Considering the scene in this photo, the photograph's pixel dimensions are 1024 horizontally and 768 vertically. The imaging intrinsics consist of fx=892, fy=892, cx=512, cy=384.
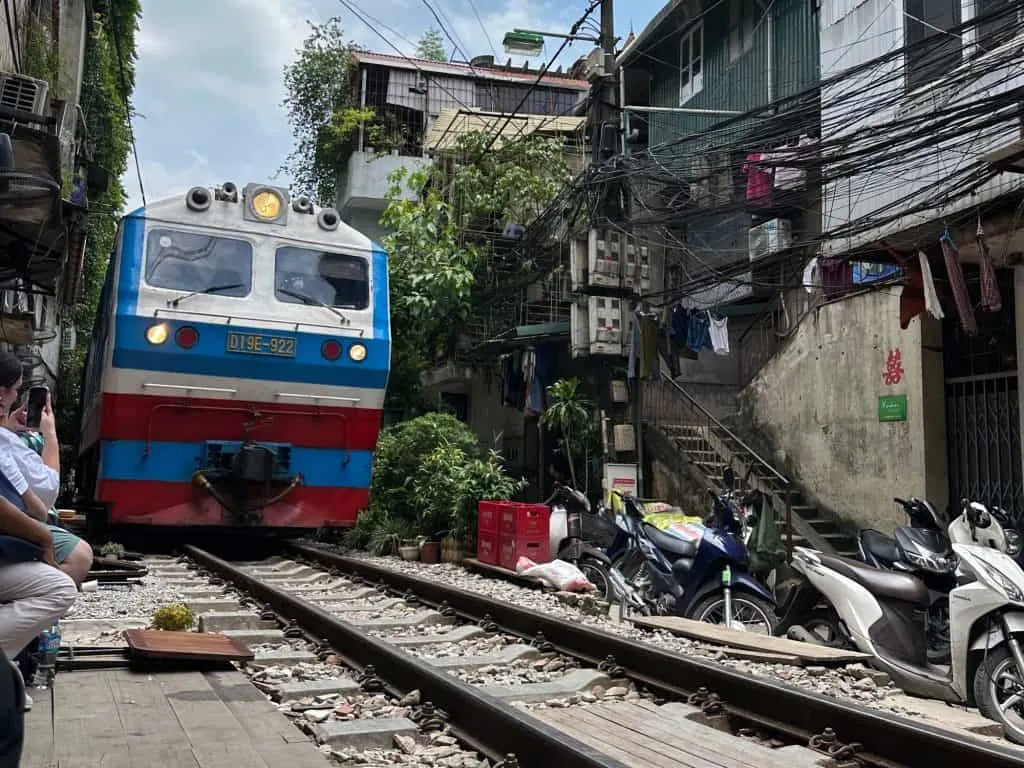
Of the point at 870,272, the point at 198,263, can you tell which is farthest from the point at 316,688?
the point at 870,272

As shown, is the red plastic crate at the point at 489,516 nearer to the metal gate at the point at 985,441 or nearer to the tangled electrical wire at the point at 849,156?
the tangled electrical wire at the point at 849,156

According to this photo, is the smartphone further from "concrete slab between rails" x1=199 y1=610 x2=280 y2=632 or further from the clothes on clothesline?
the clothes on clothesline

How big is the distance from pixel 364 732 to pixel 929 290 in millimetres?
7012

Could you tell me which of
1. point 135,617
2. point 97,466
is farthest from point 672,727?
point 97,466

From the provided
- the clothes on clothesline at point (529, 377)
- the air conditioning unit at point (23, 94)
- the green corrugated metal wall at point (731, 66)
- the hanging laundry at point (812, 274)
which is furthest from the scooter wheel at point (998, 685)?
the clothes on clothesline at point (529, 377)

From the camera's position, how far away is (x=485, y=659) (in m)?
5.20

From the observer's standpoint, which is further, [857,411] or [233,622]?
[857,411]

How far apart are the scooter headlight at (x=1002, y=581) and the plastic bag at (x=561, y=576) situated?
393cm

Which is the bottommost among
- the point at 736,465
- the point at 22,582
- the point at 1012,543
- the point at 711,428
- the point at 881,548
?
the point at 881,548

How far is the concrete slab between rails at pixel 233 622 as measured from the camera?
5879 mm

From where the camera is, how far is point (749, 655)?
5293 millimetres

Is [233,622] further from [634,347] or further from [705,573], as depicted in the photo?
[634,347]

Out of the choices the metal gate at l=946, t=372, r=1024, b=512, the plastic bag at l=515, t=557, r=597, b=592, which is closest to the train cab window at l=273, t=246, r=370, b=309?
the plastic bag at l=515, t=557, r=597, b=592

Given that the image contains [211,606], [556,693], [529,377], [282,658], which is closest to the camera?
[556,693]
